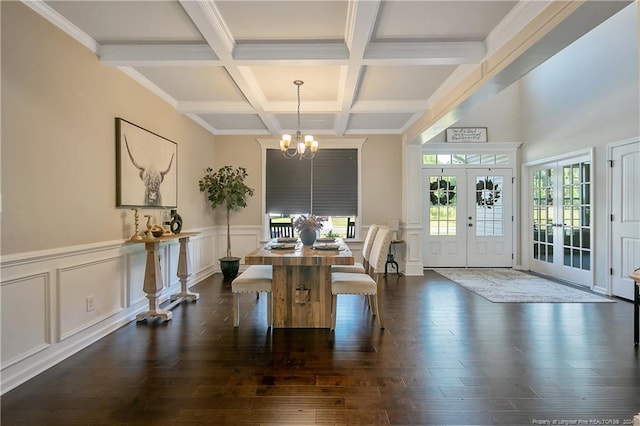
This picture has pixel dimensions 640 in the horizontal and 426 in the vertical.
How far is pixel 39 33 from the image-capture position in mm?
2363

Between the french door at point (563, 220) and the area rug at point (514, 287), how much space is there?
0.39m

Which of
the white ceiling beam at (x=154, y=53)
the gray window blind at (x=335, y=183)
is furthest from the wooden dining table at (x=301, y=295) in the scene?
the gray window blind at (x=335, y=183)

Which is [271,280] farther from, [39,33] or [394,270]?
[394,270]

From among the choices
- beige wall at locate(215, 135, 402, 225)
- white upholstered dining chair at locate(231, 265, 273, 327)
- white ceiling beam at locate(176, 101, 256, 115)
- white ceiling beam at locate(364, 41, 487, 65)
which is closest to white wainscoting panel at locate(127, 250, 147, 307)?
white upholstered dining chair at locate(231, 265, 273, 327)

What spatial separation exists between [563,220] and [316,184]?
4.28 meters

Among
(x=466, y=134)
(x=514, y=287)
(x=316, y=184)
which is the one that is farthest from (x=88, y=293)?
(x=466, y=134)

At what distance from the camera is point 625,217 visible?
14.2 feet

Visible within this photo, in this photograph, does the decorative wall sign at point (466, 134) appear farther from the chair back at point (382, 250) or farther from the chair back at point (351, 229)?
the chair back at point (382, 250)

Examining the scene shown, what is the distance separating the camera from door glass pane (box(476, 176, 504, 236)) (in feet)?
21.3

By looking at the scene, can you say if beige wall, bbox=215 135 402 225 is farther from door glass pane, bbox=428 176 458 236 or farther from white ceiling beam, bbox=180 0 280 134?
white ceiling beam, bbox=180 0 280 134

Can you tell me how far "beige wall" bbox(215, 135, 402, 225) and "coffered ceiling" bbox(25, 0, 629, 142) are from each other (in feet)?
5.57

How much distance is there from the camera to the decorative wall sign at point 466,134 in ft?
21.1

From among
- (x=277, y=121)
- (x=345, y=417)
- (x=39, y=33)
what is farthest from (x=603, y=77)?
(x=39, y=33)

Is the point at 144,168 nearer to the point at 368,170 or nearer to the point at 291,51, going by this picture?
the point at 291,51
